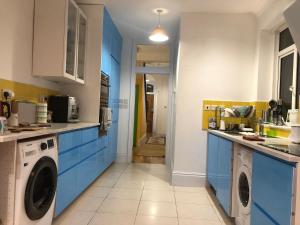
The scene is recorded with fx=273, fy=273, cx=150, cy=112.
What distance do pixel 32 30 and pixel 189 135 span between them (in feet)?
7.87

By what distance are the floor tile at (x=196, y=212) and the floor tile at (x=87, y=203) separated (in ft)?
2.87

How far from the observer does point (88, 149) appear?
319 centimetres

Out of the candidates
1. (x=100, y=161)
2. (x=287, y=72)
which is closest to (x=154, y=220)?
(x=100, y=161)

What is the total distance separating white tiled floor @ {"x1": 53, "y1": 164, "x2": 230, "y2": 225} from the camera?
8.42ft

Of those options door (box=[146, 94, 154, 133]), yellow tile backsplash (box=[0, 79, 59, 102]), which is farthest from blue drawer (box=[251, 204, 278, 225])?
door (box=[146, 94, 154, 133])

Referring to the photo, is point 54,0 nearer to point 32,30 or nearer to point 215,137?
point 32,30

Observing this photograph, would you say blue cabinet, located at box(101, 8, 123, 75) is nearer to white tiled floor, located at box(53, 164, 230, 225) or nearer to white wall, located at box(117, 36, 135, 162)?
white wall, located at box(117, 36, 135, 162)

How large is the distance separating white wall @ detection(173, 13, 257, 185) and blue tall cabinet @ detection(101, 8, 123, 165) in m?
1.10

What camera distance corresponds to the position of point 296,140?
5.01 ft

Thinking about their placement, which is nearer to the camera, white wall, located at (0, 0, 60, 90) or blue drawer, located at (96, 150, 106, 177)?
white wall, located at (0, 0, 60, 90)

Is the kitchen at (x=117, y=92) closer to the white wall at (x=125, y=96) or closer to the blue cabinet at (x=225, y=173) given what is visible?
the blue cabinet at (x=225, y=173)

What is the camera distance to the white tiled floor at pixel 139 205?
257 cm

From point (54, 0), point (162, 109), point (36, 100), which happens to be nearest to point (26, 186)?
point (36, 100)

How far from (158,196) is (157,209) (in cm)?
45
